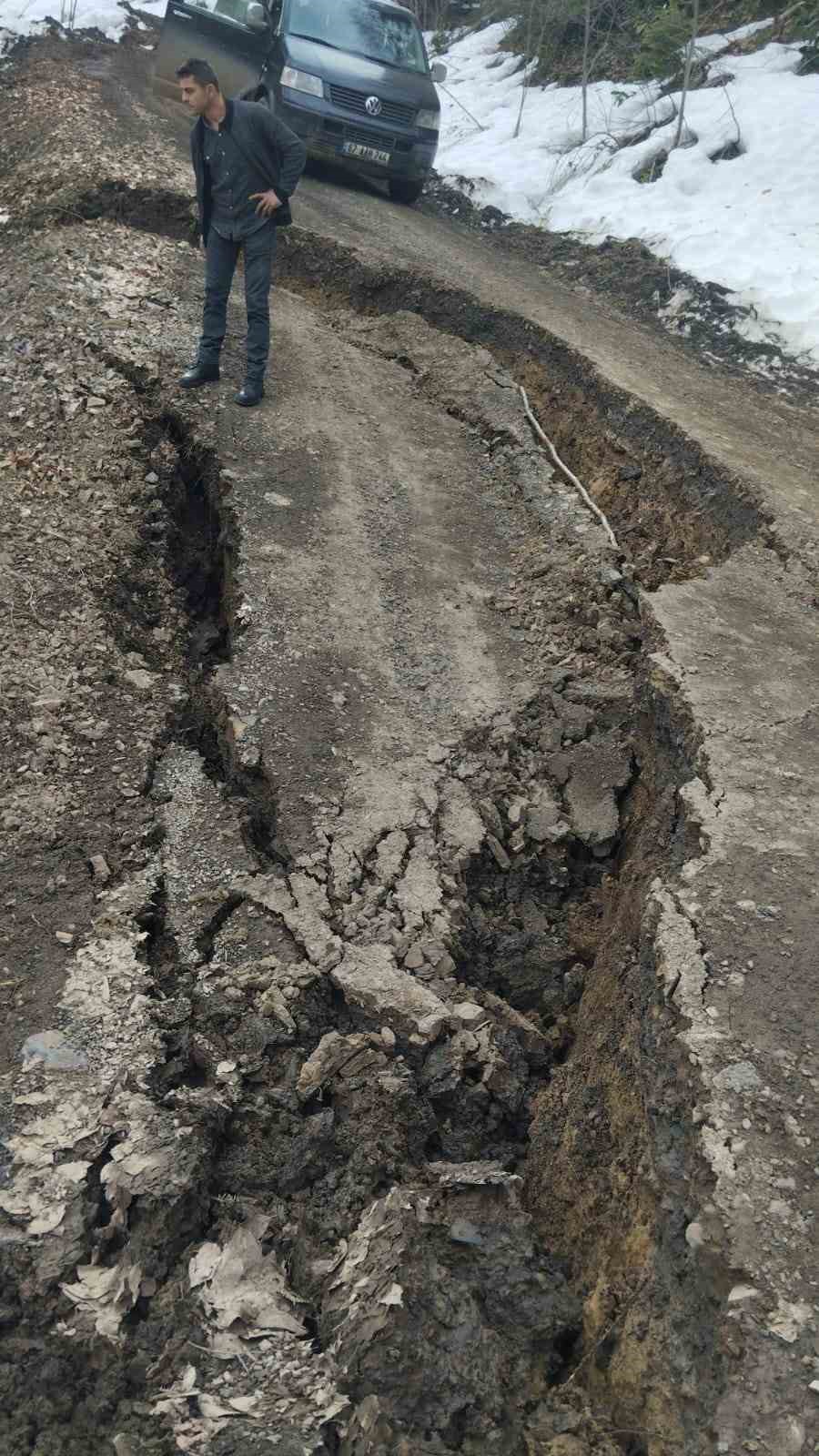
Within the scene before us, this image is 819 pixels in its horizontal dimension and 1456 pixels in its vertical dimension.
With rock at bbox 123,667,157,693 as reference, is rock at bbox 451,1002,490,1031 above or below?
below

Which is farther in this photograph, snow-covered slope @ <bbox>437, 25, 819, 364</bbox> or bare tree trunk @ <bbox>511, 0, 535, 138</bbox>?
bare tree trunk @ <bbox>511, 0, 535, 138</bbox>

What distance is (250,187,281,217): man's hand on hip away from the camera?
573 cm

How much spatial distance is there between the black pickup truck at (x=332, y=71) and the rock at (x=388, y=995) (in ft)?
30.5

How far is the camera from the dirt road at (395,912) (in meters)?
2.53

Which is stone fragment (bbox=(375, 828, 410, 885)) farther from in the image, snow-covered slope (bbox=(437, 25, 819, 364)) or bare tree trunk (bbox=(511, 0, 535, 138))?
bare tree trunk (bbox=(511, 0, 535, 138))

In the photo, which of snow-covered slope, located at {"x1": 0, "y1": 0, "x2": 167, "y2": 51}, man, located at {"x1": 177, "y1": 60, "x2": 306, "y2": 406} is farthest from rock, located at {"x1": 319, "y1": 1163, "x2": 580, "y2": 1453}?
snow-covered slope, located at {"x1": 0, "y1": 0, "x2": 167, "y2": 51}

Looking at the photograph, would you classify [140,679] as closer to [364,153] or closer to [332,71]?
[364,153]

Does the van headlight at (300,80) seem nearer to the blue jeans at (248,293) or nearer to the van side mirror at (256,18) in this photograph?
the van side mirror at (256,18)

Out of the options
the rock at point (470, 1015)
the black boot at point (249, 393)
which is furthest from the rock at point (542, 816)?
the black boot at point (249, 393)

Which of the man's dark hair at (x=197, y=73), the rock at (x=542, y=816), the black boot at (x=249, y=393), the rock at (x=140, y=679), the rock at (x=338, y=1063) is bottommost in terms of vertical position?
the rock at (x=338, y=1063)

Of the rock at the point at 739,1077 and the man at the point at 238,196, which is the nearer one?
the rock at the point at 739,1077

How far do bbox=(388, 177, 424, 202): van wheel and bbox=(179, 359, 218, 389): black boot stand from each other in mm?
6099

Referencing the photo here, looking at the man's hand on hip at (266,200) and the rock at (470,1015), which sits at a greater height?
the man's hand on hip at (266,200)

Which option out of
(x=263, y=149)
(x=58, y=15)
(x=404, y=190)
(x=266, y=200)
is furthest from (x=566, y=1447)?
(x=58, y=15)
